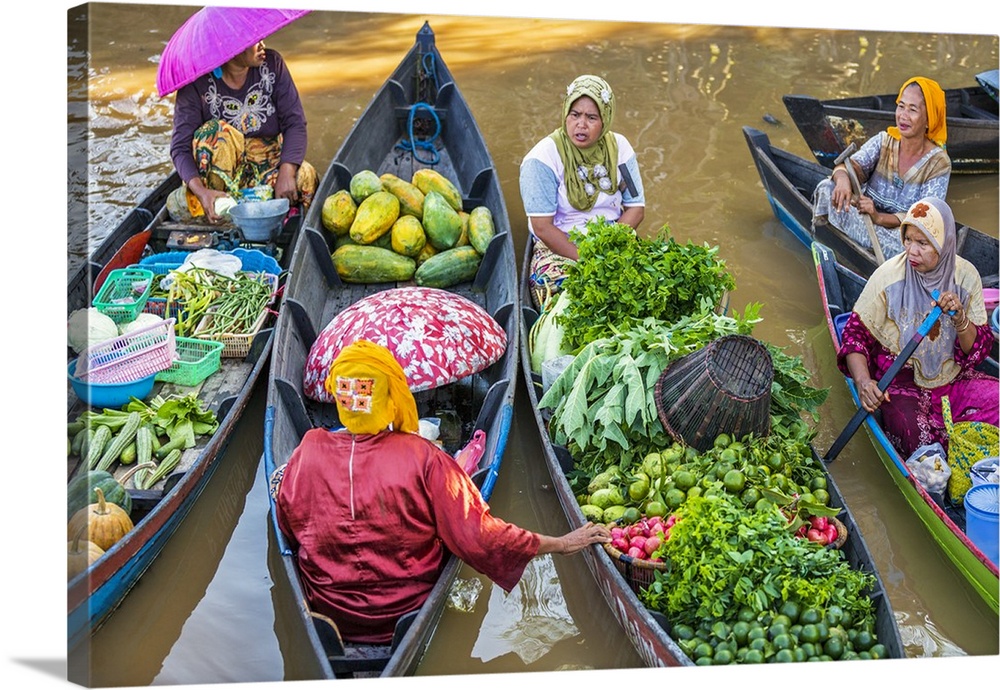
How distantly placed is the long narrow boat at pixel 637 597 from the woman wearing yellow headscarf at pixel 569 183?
4.02 ft

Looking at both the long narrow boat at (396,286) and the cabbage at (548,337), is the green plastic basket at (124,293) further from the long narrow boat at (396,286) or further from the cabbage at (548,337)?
the cabbage at (548,337)

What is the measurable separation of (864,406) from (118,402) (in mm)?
3467

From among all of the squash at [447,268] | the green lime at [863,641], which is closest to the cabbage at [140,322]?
the squash at [447,268]

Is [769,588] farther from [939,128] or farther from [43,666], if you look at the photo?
[939,128]

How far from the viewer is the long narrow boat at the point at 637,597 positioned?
3.69m

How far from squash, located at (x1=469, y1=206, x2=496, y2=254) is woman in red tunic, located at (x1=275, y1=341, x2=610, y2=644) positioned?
2544mm

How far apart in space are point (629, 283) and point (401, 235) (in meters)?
1.66

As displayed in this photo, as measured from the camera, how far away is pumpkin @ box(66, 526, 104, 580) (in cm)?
362

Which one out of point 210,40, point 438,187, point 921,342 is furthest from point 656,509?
point 210,40

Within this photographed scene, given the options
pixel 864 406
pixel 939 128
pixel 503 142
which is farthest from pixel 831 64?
pixel 864 406

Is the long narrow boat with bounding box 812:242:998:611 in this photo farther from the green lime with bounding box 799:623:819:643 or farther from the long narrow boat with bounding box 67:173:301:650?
the long narrow boat with bounding box 67:173:301:650

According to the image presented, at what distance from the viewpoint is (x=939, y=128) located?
592 centimetres

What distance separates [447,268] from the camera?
236 inches

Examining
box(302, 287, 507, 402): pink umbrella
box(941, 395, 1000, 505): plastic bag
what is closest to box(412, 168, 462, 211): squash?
box(302, 287, 507, 402): pink umbrella
